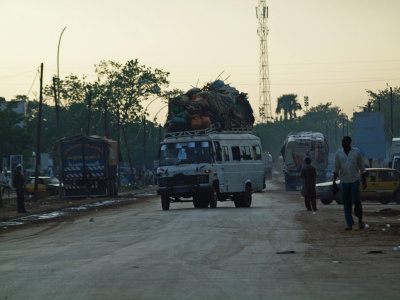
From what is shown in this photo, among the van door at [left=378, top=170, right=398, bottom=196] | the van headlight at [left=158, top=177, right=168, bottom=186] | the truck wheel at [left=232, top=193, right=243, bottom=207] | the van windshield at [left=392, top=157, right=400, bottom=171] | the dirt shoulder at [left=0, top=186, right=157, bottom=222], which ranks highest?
the van windshield at [left=392, top=157, right=400, bottom=171]

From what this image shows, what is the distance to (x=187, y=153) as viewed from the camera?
2881cm

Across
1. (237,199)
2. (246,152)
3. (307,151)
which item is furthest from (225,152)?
(307,151)

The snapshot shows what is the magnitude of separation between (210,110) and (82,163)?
55.2 feet

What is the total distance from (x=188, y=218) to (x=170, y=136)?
8.01 m

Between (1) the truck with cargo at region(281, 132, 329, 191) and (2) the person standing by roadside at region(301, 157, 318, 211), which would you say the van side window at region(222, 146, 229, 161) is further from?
(1) the truck with cargo at region(281, 132, 329, 191)

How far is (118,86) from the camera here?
105562 mm

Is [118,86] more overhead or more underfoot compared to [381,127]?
more overhead

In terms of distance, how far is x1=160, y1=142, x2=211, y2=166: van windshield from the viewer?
28.7 m

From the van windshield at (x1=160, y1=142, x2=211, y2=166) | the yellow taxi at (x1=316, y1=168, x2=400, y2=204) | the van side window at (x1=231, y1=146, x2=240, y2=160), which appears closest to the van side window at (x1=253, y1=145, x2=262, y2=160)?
the van side window at (x1=231, y1=146, x2=240, y2=160)

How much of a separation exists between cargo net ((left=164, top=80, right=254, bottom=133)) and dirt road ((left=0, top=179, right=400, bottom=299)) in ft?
36.7

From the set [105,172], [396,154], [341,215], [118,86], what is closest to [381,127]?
[396,154]

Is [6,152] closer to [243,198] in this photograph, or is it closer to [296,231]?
[243,198]

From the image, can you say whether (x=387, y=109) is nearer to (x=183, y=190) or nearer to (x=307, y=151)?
(x=307, y=151)

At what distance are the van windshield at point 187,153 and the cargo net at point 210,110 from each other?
5.28 ft
